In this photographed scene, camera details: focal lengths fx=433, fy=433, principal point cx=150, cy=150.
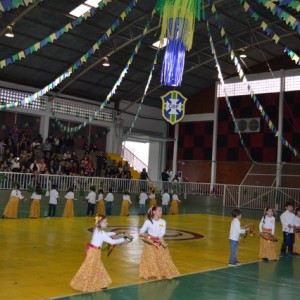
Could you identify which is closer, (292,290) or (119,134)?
(292,290)

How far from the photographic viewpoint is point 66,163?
22.6m

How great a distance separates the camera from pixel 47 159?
76.8ft

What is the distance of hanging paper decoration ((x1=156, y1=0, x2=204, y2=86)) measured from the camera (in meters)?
8.47

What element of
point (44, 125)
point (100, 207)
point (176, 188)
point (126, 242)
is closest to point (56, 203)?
point (100, 207)

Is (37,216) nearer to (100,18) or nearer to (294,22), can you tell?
(100,18)

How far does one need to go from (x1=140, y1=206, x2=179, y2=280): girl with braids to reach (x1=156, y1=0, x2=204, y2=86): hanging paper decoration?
338 cm

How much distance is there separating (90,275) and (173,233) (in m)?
7.71

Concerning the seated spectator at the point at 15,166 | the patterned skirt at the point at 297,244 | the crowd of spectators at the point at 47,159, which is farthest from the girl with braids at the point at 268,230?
the seated spectator at the point at 15,166

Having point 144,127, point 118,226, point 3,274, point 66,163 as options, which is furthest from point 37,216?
point 144,127

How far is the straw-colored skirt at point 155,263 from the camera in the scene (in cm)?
718

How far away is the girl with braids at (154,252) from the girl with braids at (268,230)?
127 inches

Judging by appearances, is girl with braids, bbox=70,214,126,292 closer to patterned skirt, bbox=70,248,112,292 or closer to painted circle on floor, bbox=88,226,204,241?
patterned skirt, bbox=70,248,112,292

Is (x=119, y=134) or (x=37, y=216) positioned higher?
(x=119, y=134)

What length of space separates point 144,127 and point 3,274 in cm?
2588
